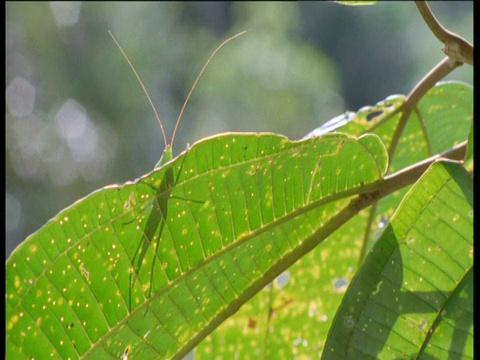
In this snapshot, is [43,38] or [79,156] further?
[43,38]

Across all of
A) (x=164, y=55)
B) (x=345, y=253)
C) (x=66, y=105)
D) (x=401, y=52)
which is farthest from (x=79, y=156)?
(x=345, y=253)

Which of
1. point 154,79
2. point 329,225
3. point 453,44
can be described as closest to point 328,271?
point 329,225

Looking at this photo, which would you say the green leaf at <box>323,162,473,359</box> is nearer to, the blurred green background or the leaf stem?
the leaf stem

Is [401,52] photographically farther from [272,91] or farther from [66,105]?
[66,105]

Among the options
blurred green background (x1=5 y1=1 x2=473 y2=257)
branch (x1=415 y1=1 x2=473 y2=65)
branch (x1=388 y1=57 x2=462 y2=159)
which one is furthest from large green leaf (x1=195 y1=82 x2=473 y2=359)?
blurred green background (x1=5 y1=1 x2=473 y2=257)

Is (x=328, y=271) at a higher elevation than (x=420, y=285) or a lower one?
higher

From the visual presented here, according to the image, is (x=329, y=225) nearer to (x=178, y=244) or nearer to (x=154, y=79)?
(x=178, y=244)

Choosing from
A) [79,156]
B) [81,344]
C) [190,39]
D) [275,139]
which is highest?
[190,39]
